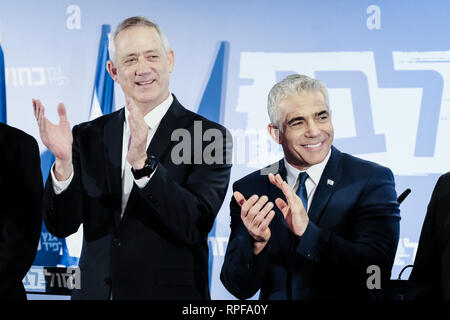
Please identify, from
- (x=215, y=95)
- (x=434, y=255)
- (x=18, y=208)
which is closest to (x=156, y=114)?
(x=215, y=95)

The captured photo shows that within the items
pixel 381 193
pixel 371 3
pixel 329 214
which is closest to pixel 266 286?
pixel 329 214

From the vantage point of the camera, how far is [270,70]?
132 inches

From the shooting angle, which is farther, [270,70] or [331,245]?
[270,70]

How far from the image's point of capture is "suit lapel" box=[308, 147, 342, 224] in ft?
9.58

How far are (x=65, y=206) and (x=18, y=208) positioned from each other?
351 millimetres

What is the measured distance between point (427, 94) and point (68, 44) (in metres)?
2.15

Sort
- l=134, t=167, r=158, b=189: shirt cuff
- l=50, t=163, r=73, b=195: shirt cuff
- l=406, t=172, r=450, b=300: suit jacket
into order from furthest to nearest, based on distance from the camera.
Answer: l=50, t=163, r=73, b=195: shirt cuff
l=134, t=167, r=158, b=189: shirt cuff
l=406, t=172, r=450, b=300: suit jacket

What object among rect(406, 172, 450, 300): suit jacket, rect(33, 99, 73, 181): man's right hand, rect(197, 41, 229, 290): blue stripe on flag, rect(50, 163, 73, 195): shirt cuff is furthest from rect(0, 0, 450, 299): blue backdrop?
rect(406, 172, 450, 300): suit jacket

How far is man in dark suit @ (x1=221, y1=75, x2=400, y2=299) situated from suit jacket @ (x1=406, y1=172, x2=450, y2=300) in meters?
0.49

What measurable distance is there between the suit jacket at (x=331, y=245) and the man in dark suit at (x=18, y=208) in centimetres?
98

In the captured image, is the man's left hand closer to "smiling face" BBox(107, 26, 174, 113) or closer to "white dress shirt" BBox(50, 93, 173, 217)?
"white dress shirt" BBox(50, 93, 173, 217)

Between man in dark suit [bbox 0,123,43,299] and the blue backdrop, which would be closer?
man in dark suit [bbox 0,123,43,299]

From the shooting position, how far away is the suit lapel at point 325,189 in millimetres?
2920

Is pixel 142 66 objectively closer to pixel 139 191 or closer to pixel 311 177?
pixel 139 191
